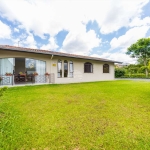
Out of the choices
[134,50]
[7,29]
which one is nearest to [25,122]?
[7,29]

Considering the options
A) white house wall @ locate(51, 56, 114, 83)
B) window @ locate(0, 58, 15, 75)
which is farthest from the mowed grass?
white house wall @ locate(51, 56, 114, 83)

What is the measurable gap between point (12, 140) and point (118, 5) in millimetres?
11601

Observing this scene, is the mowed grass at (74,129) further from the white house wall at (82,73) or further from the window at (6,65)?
the white house wall at (82,73)

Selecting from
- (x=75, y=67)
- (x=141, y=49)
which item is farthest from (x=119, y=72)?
(x=75, y=67)

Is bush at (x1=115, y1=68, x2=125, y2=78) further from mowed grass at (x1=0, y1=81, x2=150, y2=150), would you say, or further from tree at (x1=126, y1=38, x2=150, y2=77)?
mowed grass at (x1=0, y1=81, x2=150, y2=150)

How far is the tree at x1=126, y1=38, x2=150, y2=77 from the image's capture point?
74.2 feet

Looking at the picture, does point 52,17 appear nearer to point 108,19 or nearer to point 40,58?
point 40,58

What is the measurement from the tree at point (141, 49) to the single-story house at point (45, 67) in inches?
522

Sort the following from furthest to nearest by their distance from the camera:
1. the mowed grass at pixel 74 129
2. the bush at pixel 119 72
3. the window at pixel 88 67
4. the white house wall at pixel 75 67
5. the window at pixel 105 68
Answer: the bush at pixel 119 72 → the window at pixel 105 68 → the window at pixel 88 67 → the white house wall at pixel 75 67 → the mowed grass at pixel 74 129

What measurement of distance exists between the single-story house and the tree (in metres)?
13.3

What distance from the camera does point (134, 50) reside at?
963 inches

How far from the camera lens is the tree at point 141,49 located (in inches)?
890

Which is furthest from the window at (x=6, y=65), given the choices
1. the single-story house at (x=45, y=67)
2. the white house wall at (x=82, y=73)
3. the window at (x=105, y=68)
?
the window at (x=105, y=68)

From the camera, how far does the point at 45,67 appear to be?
35.1 ft
